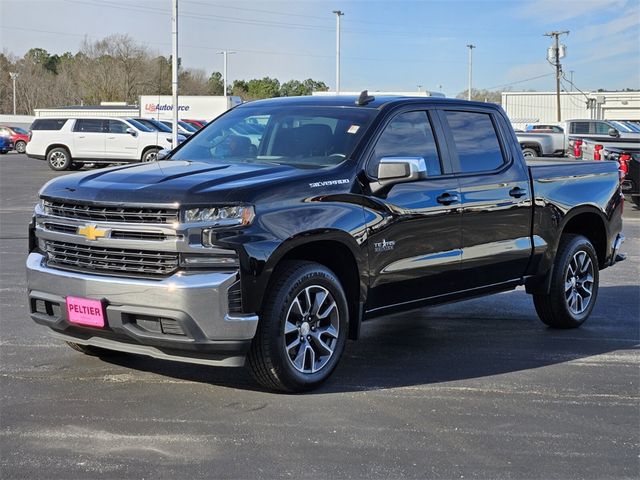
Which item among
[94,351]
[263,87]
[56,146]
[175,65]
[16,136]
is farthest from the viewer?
[263,87]

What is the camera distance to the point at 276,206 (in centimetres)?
493

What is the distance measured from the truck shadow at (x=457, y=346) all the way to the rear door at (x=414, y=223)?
0.51 m

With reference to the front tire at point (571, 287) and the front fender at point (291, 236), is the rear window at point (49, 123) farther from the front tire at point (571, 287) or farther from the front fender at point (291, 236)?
the front fender at point (291, 236)

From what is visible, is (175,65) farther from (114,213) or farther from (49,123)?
(114,213)

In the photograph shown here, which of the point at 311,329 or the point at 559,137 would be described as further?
the point at 559,137

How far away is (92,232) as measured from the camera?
16.1 feet

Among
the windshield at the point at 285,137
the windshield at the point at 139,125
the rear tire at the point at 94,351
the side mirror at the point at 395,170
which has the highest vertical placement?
the windshield at the point at 139,125

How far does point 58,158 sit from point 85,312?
25.7 m

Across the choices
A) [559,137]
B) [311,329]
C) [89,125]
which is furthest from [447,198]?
[559,137]

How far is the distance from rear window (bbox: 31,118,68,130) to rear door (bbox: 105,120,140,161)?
1976 millimetres

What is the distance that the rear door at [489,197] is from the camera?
20.7ft

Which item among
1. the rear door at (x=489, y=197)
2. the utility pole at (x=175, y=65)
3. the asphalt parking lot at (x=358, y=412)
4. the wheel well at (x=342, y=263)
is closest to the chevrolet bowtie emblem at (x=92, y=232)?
the asphalt parking lot at (x=358, y=412)

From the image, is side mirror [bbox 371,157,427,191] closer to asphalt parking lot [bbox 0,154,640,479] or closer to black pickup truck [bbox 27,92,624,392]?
black pickup truck [bbox 27,92,624,392]

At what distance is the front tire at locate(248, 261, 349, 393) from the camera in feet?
16.2
